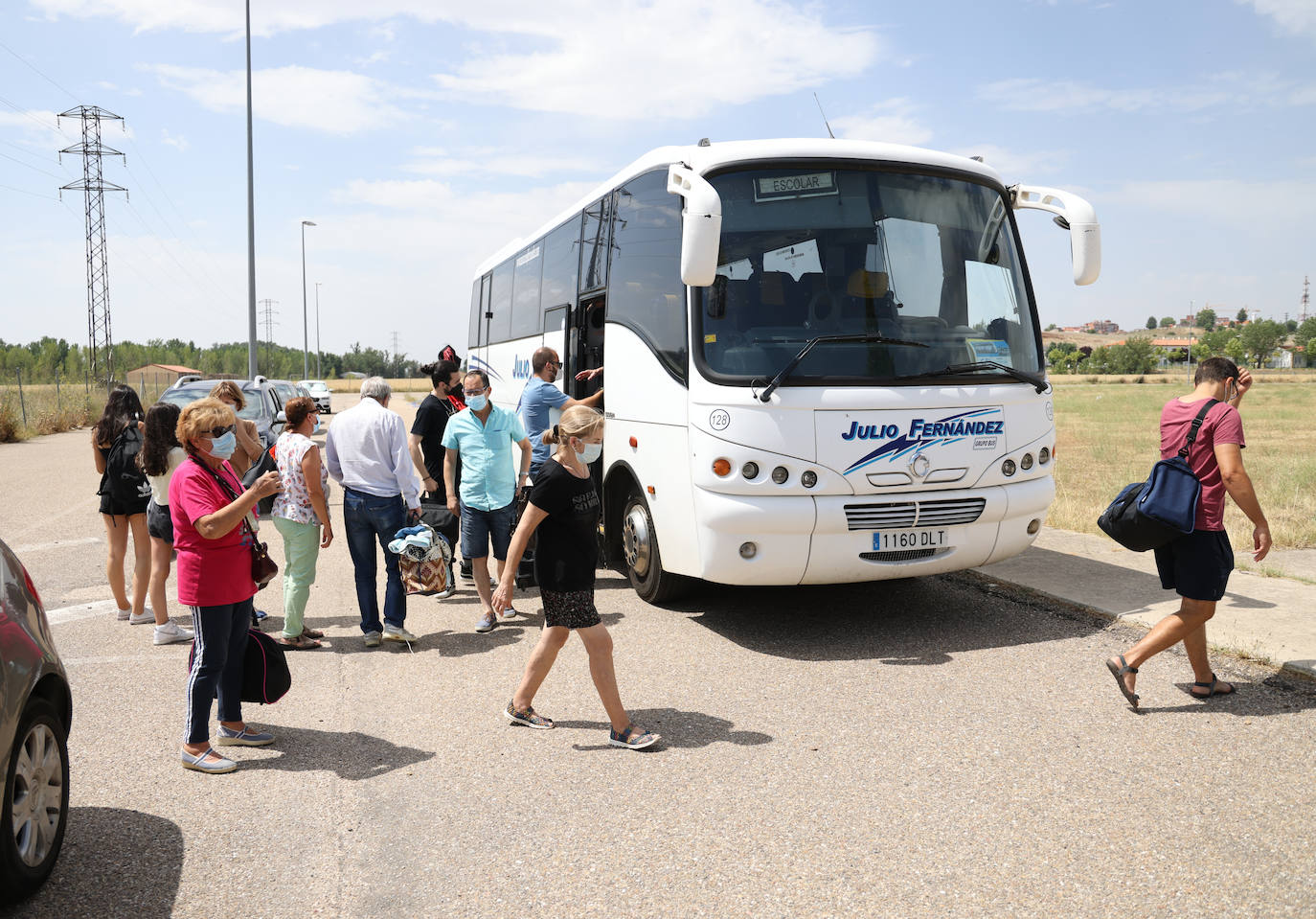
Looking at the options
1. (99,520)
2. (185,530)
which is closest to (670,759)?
(185,530)

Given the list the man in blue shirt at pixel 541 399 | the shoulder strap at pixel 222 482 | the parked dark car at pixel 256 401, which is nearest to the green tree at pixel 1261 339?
the parked dark car at pixel 256 401

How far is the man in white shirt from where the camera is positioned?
6.40 metres

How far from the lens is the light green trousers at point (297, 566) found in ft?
21.3

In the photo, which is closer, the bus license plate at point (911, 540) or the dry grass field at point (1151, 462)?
the bus license plate at point (911, 540)

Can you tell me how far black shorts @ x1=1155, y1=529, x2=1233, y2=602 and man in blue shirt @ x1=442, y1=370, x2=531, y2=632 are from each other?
4.30m

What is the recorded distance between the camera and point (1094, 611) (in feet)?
22.6

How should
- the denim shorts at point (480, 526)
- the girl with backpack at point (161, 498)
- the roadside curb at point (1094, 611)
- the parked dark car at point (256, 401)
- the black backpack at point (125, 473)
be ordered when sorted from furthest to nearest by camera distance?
the parked dark car at point (256, 401)
the denim shorts at point (480, 526)
the black backpack at point (125, 473)
the girl with backpack at point (161, 498)
the roadside curb at point (1094, 611)

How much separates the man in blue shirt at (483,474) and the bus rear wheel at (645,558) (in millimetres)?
959

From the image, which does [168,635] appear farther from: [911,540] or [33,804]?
[911,540]

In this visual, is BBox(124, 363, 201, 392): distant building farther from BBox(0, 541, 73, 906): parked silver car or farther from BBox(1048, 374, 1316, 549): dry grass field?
BBox(0, 541, 73, 906): parked silver car

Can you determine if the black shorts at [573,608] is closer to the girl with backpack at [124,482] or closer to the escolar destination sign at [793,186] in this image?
the escolar destination sign at [793,186]

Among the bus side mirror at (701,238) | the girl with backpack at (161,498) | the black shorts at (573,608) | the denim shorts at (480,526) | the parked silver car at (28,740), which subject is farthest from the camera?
the denim shorts at (480,526)

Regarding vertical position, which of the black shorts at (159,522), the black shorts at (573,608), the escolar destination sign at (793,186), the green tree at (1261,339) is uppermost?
the green tree at (1261,339)

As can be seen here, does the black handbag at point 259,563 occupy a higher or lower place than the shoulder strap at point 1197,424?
lower
